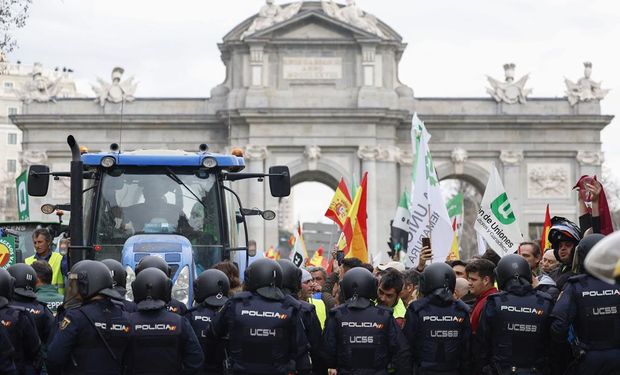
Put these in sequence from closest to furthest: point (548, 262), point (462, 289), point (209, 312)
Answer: point (209, 312)
point (462, 289)
point (548, 262)

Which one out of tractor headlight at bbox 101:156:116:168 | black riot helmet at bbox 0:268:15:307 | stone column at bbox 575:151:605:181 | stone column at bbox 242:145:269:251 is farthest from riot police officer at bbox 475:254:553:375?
stone column at bbox 575:151:605:181

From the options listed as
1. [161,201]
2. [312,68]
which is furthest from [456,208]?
[312,68]

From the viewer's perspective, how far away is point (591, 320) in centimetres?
1038

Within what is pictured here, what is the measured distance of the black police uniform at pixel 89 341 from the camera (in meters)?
9.62

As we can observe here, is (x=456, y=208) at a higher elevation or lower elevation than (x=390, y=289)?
higher

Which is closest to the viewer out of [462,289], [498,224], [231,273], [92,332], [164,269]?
[92,332]

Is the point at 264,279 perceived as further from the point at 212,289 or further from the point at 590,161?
the point at 590,161

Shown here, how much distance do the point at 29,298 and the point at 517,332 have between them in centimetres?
442

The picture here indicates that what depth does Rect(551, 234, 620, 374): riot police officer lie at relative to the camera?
406 inches

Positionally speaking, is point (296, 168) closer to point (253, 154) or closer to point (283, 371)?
point (253, 154)

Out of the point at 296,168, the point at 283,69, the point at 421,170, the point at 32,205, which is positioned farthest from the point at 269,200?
the point at 421,170

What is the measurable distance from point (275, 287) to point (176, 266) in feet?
11.8

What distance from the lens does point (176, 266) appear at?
13.9 meters

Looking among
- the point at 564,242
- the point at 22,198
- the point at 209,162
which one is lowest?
the point at 564,242
